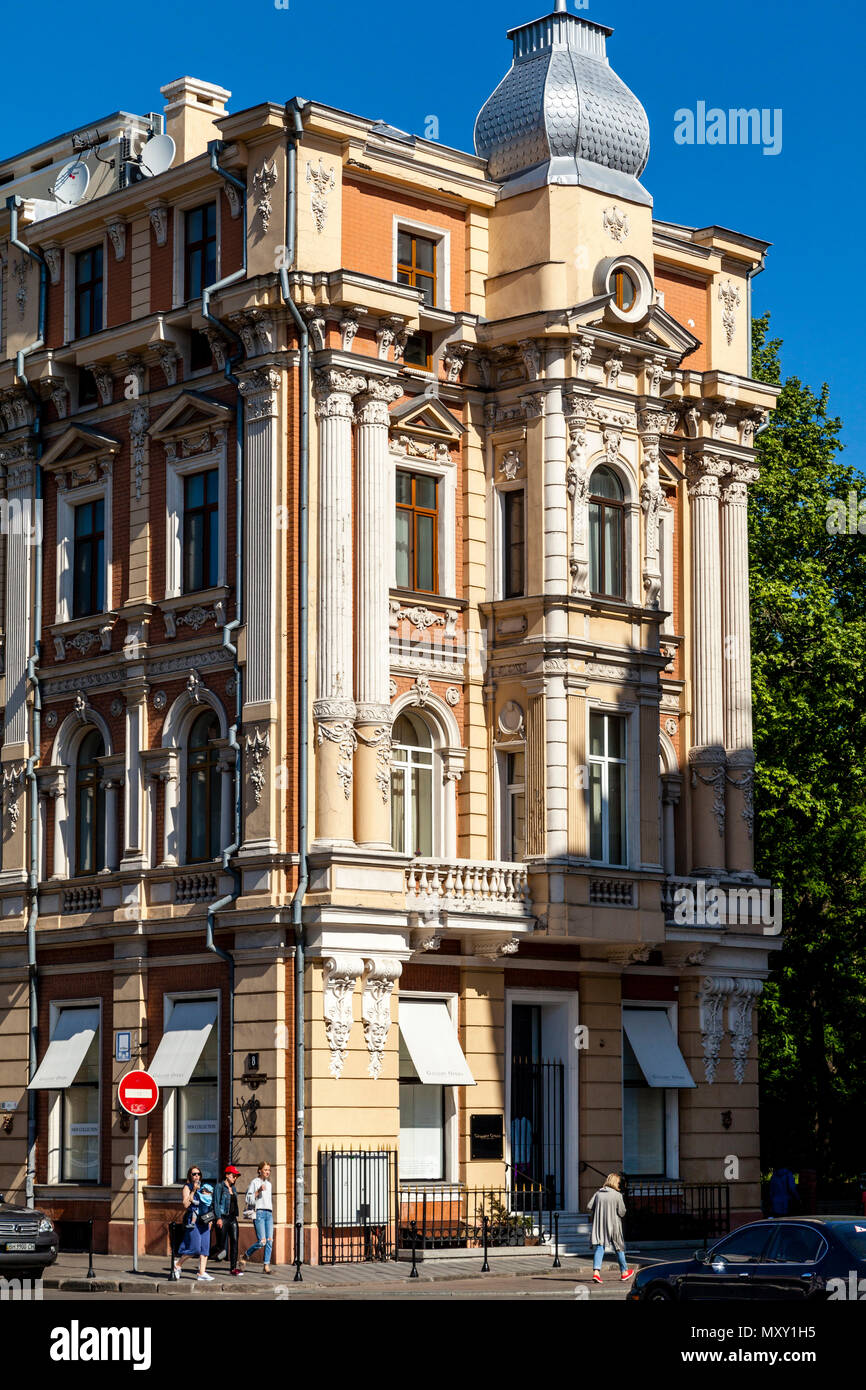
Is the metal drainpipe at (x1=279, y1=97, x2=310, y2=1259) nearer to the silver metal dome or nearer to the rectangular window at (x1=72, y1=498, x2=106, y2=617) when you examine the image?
the silver metal dome

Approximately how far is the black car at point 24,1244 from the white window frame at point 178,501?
11.7 m

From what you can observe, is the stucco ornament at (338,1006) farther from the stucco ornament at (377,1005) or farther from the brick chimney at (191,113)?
the brick chimney at (191,113)

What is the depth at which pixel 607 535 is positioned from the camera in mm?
40969

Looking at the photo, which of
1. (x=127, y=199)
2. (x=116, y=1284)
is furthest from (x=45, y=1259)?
(x=127, y=199)

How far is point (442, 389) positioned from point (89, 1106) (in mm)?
15030

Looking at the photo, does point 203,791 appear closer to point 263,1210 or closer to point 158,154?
point 263,1210

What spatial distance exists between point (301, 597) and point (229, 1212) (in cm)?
1038

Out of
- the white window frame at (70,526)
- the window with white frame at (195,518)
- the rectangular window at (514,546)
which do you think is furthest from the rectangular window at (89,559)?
the rectangular window at (514,546)

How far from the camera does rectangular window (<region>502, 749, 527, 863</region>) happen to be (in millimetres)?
39812

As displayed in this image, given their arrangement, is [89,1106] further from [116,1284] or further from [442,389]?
[442,389]

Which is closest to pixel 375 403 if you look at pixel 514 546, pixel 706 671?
pixel 514 546

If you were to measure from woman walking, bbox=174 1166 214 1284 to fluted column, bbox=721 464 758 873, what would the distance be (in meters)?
14.3

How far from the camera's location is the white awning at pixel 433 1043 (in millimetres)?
37188

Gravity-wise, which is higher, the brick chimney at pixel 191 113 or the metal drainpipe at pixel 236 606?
the brick chimney at pixel 191 113
